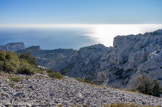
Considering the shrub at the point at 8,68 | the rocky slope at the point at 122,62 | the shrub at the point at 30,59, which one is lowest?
the rocky slope at the point at 122,62

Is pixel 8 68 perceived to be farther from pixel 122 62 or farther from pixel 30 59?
pixel 122 62

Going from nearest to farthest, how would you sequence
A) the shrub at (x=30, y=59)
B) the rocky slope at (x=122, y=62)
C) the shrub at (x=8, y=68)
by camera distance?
the shrub at (x=8, y=68) < the shrub at (x=30, y=59) < the rocky slope at (x=122, y=62)

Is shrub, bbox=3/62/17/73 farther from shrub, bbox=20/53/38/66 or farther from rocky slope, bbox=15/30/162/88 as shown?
rocky slope, bbox=15/30/162/88

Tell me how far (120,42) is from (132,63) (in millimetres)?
22552

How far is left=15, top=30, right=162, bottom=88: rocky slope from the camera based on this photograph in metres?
53.2

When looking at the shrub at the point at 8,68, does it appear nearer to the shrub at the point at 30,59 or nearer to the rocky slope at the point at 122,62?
the shrub at the point at 30,59

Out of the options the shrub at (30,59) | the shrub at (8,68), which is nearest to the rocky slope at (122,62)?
the shrub at (30,59)

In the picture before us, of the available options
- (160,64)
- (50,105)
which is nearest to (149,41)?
(160,64)

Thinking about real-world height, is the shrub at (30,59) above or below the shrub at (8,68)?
below

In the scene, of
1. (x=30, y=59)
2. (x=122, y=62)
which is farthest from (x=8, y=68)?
(x=122, y=62)

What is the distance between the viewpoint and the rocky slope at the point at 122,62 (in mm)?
53156

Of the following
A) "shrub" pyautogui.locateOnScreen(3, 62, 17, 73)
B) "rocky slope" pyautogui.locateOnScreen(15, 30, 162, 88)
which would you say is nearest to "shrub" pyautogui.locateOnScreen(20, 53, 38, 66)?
"shrub" pyautogui.locateOnScreen(3, 62, 17, 73)

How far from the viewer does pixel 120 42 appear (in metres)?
84.4

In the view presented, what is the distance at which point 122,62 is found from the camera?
7281 cm
